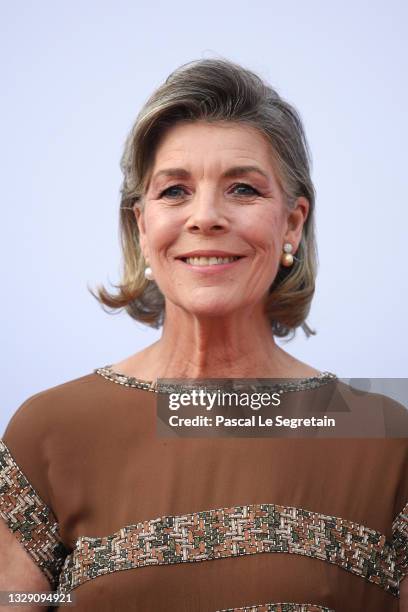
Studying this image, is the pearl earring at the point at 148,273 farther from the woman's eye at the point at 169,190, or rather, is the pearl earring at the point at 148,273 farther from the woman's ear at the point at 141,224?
the woman's eye at the point at 169,190

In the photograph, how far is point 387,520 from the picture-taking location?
246cm

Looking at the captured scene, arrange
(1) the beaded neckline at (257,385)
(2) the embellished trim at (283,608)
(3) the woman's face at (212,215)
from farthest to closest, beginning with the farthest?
1. (1) the beaded neckline at (257,385)
2. (3) the woman's face at (212,215)
3. (2) the embellished trim at (283,608)

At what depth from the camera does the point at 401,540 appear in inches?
97.0

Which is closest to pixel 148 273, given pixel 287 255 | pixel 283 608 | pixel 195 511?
pixel 287 255

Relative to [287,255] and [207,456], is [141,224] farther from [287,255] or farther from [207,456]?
[207,456]

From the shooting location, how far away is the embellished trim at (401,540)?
2.46m

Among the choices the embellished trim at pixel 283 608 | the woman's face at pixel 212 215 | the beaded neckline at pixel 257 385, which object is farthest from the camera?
the beaded neckline at pixel 257 385

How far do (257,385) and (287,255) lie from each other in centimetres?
36

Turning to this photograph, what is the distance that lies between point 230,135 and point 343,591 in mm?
1168

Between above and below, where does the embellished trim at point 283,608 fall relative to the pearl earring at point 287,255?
below

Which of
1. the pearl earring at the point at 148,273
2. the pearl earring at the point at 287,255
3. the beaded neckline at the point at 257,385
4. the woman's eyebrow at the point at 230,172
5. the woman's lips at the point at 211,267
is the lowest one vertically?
the beaded neckline at the point at 257,385

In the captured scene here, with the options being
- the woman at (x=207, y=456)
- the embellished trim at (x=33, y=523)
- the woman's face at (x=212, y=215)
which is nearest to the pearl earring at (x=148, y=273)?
the woman at (x=207, y=456)

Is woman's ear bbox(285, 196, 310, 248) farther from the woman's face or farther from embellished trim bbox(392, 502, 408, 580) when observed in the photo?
embellished trim bbox(392, 502, 408, 580)

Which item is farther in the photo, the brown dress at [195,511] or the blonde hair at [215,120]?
the blonde hair at [215,120]
